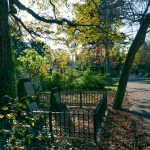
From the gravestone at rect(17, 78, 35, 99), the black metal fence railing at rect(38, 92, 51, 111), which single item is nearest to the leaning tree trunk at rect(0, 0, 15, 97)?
the gravestone at rect(17, 78, 35, 99)

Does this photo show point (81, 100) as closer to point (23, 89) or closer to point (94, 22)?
point (94, 22)

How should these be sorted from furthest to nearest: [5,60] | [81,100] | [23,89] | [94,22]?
[81,100] → [94,22] → [23,89] → [5,60]

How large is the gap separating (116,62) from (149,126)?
195 feet

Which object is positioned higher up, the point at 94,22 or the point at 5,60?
the point at 94,22

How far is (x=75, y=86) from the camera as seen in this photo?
30.9 meters

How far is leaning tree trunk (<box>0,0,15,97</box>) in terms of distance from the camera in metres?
11.3

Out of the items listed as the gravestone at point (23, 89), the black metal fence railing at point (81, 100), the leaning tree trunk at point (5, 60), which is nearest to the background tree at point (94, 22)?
the black metal fence railing at point (81, 100)

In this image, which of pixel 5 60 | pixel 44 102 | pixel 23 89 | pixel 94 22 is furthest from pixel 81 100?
pixel 5 60

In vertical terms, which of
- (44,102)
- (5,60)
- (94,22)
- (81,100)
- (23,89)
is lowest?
(44,102)

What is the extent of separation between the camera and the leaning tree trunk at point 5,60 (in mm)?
11273

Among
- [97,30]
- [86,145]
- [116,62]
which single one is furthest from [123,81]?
[116,62]

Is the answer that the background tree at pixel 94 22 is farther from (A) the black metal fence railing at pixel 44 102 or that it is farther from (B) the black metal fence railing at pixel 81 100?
(A) the black metal fence railing at pixel 44 102

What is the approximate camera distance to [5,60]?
1147 centimetres

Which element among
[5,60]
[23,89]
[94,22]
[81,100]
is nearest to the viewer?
[5,60]
